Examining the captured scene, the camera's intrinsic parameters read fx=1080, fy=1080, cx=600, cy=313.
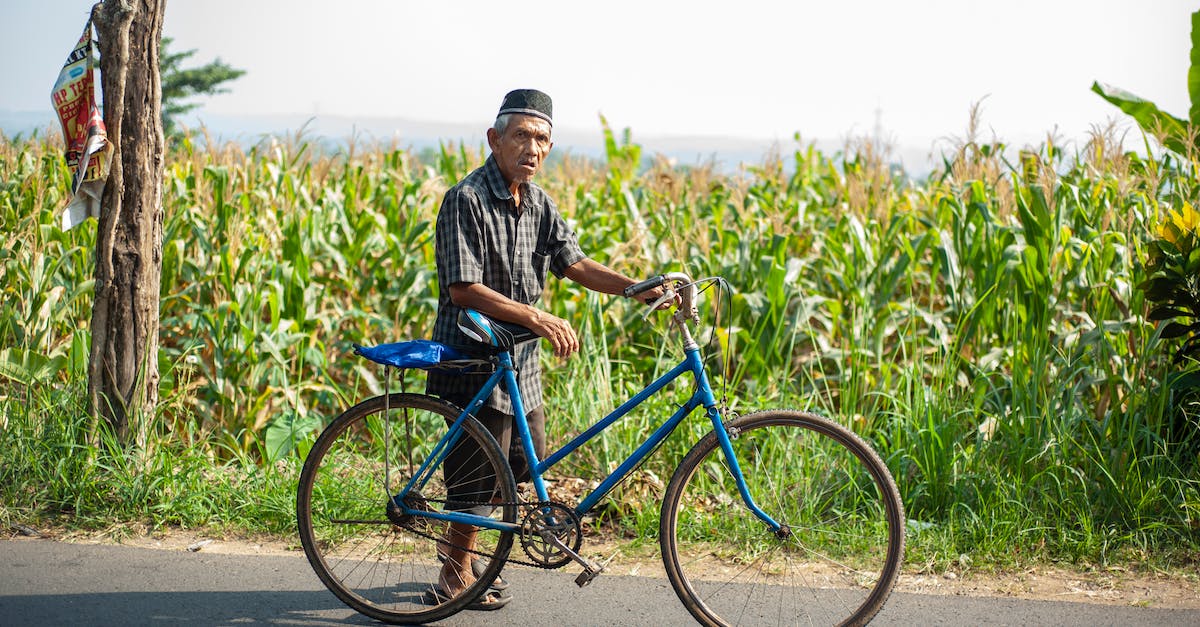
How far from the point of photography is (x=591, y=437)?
373cm

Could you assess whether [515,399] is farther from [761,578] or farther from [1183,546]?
[1183,546]

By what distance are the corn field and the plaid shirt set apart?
2.73 ft

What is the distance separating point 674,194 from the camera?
8.22 metres

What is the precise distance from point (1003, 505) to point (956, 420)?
590 millimetres

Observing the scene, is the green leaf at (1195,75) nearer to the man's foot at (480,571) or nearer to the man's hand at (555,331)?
the man's hand at (555,331)

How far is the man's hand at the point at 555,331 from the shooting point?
3480 millimetres

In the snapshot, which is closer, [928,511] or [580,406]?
[928,511]

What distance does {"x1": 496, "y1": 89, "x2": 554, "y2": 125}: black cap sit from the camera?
363cm

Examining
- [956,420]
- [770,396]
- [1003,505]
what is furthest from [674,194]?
[1003,505]

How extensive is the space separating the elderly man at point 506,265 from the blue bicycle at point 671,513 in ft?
0.24

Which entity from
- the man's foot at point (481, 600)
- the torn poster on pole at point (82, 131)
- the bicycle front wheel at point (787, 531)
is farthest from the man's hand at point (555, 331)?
the torn poster on pole at point (82, 131)

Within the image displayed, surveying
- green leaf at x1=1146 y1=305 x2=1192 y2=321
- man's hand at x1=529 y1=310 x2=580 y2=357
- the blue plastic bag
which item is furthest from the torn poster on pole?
green leaf at x1=1146 y1=305 x2=1192 y2=321

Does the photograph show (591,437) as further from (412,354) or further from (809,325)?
(809,325)

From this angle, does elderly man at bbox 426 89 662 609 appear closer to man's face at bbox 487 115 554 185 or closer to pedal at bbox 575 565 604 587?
man's face at bbox 487 115 554 185
